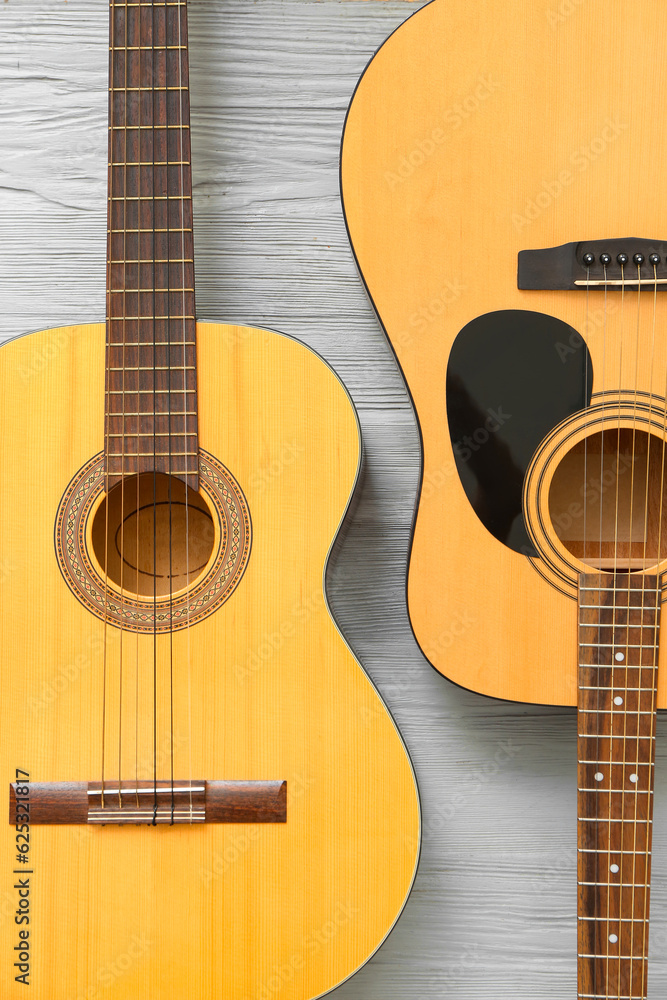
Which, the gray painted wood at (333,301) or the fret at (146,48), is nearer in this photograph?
the fret at (146,48)

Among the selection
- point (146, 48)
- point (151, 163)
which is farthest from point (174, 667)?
point (146, 48)

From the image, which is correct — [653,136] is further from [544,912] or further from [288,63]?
[544,912]

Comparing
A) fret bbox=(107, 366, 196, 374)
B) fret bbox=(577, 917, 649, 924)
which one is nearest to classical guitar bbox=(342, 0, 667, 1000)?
fret bbox=(577, 917, 649, 924)

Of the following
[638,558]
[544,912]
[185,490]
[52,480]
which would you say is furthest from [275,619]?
[544,912]

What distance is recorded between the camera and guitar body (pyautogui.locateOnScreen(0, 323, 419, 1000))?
2.36 feet

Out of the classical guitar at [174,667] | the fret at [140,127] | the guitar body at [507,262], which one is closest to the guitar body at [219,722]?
the classical guitar at [174,667]

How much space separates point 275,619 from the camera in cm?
75

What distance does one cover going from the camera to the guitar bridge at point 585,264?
2.50ft

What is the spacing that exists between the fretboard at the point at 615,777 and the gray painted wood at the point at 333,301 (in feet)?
0.54

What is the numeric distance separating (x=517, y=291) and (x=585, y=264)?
0.08 meters

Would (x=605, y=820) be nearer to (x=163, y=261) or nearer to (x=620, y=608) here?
(x=620, y=608)

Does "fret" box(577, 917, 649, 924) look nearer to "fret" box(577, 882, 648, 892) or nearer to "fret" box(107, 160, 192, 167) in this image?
"fret" box(577, 882, 648, 892)

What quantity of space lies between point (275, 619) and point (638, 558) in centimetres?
41

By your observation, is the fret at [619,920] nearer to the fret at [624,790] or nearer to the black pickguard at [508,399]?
the fret at [624,790]
